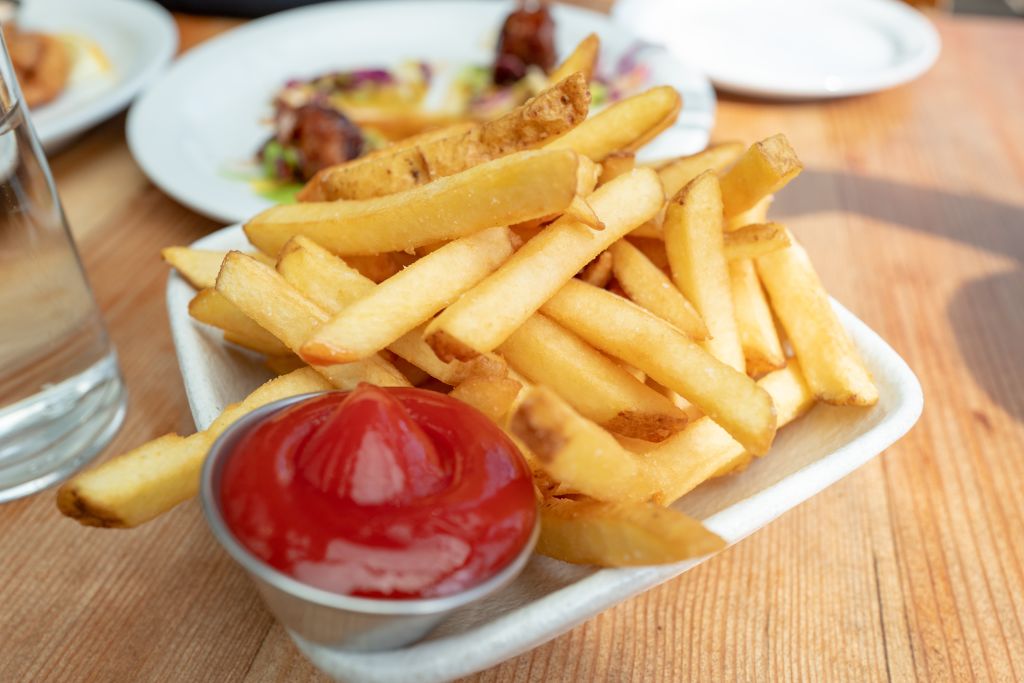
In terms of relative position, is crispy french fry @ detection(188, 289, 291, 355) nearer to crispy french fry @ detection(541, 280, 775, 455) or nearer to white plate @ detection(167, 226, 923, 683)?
→ white plate @ detection(167, 226, 923, 683)

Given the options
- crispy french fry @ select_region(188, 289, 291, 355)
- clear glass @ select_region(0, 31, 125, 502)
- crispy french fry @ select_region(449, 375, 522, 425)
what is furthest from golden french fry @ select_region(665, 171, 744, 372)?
clear glass @ select_region(0, 31, 125, 502)

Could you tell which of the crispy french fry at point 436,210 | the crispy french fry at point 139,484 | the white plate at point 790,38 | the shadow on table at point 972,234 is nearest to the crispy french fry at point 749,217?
the crispy french fry at point 436,210

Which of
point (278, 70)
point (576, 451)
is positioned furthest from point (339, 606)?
point (278, 70)

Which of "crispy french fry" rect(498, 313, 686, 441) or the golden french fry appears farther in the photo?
the golden french fry

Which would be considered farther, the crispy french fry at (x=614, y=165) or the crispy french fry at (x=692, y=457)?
the crispy french fry at (x=614, y=165)

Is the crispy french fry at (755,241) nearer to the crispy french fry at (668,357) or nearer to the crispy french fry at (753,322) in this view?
the crispy french fry at (753,322)

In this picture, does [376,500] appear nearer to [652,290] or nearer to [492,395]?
[492,395]
